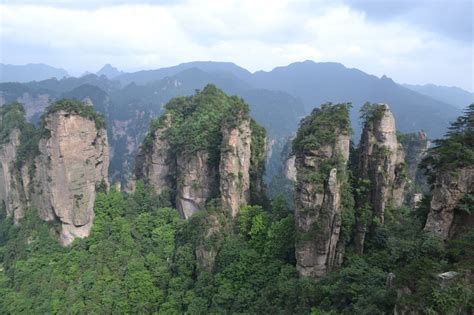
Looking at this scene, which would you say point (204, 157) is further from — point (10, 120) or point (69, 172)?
point (10, 120)

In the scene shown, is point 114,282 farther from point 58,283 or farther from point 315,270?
point 315,270

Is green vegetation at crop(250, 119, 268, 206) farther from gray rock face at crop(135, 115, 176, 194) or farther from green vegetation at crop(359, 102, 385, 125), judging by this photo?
green vegetation at crop(359, 102, 385, 125)

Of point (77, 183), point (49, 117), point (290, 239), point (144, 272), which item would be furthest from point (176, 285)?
point (49, 117)

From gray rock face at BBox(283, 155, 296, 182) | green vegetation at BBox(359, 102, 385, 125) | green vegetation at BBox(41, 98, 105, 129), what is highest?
green vegetation at BBox(359, 102, 385, 125)

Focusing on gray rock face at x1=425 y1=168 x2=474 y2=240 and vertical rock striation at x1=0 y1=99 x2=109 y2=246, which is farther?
vertical rock striation at x1=0 y1=99 x2=109 y2=246

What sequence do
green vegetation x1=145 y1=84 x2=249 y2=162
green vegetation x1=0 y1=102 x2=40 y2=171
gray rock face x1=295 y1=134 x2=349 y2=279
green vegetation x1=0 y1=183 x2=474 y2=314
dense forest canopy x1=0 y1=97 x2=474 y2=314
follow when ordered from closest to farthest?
green vegetation x1=0 y1=183 x2=474 y2=314, dense forest canopy x1=0 y1=97 x2=474 y2=314, gray rock face x1=295 y1=134 x2=349 y2=279, green vegetation x1=145 y1=84 x2=249 y2=162, green vegetation x1=0 y1=102 x2=40 y2=171

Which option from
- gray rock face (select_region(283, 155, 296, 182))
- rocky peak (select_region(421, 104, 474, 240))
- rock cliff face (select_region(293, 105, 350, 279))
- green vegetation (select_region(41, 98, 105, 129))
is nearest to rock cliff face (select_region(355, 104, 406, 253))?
rock cliff face (select_region(293, 105, 350, 279))

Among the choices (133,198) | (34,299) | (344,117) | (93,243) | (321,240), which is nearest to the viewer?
(321,240)
